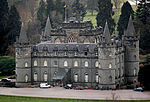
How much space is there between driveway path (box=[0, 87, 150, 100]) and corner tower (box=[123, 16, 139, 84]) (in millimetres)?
11658

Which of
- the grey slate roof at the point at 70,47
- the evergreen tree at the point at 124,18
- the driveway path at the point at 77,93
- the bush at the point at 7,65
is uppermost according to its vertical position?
the evergreen tree at the point at 124,18

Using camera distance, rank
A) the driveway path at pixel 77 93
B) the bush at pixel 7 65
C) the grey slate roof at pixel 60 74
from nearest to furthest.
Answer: the driveway path at pixel 77 93 < the grey slate roof at pixel 60 74 < the bush at pixel 7 65

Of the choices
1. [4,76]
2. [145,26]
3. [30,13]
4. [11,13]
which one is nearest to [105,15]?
[145,26]

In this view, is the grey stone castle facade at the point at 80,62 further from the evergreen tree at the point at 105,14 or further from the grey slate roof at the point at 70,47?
the evergreen tree at the point at 105,14

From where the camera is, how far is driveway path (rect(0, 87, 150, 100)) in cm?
7612

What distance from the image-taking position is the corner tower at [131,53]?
9238 centimetres

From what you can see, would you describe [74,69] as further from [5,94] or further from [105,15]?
[105,15]

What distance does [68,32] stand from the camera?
103062 millimetres

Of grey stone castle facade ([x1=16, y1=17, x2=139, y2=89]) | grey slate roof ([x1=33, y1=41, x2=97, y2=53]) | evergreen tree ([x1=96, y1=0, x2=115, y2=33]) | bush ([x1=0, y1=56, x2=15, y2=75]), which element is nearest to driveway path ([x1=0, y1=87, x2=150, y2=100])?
grey stone castle facade ([x1=16, y1=17, x2=139, y2=89])

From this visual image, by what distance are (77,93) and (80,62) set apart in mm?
10801

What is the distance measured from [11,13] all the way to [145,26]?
4169 centimetres

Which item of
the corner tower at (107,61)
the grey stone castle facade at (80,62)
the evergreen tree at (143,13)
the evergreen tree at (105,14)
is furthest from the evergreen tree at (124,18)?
the corner tower at (107,61)

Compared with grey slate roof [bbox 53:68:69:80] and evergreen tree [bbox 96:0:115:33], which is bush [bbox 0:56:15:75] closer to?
grey slate roof [bbox 53:68:69:80]

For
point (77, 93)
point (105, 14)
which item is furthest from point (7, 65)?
point (105, 14)
